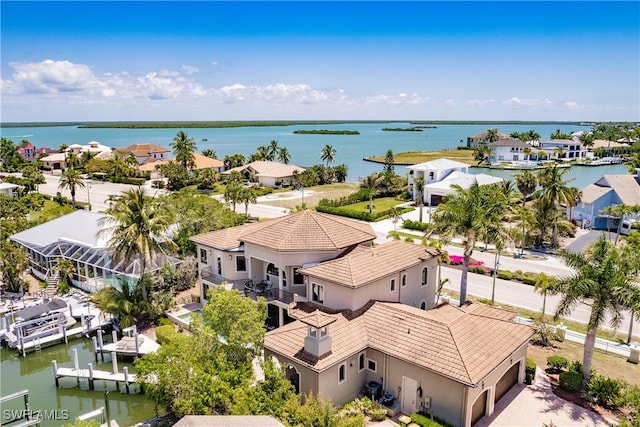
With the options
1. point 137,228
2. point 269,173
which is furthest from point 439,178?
point 137,228

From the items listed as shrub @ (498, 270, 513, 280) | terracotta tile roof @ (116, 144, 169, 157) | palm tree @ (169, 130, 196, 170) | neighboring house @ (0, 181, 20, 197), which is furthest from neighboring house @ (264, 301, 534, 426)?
terracotta tile roof @ (116, 144, 169, 157)

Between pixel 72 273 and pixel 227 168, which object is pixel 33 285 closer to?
pixel 72 273

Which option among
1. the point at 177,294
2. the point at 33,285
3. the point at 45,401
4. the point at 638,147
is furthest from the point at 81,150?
the point at 638,147

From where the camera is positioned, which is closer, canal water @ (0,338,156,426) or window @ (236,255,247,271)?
canal water @ (0,338,156,426)

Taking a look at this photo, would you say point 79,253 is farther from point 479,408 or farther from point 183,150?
point 183,150

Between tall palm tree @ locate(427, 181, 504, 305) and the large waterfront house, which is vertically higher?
tall palm tree @ locate(427, 181, 504, 305)

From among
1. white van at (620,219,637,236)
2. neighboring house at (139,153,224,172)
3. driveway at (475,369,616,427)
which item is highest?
neighboring house at (139,153,224,172)

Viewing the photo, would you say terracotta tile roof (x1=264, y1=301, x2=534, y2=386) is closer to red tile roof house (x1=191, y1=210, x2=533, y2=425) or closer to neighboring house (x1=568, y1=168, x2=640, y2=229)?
red tile roof house (x1=191, y1=210, x2=533, y2=425)
